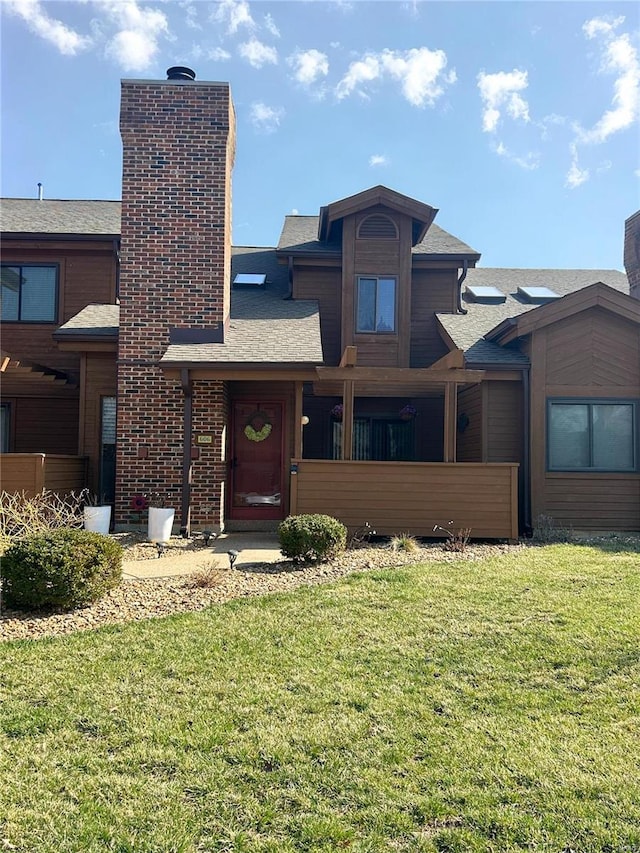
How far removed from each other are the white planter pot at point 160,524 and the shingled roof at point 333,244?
636cm

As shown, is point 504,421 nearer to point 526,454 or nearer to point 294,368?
point 526,454

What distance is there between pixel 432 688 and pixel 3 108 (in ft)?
33.3

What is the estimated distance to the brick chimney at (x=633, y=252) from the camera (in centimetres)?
1321

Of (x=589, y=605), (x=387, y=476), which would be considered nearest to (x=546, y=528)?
(x=387, y=476)

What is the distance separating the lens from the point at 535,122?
451 inches

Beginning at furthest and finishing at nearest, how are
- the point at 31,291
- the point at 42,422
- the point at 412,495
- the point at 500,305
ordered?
the point at 500,305, the point at 31,291, the point at 42,422, the point at 412,495

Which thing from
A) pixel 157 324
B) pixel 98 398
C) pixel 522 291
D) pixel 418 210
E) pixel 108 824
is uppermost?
pixel 418 210

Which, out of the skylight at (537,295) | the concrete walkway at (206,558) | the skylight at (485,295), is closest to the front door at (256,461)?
the concrete walkway at (206,558)

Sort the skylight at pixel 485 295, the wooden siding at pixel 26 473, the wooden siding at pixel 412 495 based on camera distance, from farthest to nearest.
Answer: the skylight at pixel 485 295, the wooden siding at pixel 26 473, the wooden siding at pixel 412 495

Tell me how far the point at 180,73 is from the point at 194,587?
8998 millimetres

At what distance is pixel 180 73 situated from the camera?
388 inches

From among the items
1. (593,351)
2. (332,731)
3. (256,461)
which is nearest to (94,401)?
(256,461)

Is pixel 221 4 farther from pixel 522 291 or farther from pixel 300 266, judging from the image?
pixel 522 291

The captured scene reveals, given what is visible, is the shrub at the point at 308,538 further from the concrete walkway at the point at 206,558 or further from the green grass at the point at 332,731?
the green grass at the point at 332,731
